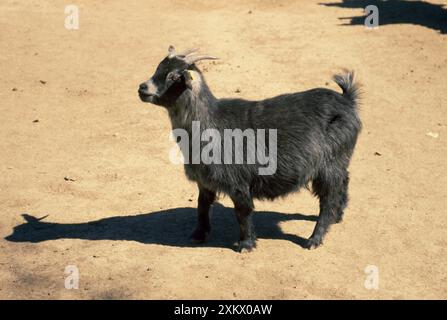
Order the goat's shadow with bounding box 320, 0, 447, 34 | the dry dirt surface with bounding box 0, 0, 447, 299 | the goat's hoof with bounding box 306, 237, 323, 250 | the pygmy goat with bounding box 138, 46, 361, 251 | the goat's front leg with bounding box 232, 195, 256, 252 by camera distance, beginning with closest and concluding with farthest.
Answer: the dry dirt surface with bounding box 0, 0, 447, 299, the pygmy goat with bounding box 138, 46, 361, 251, the goat's front leg with bounding box 232, 195, 256, 252, the goat's hoof with bounding box 306, 237, 323, 250, the goat's shadow with bounding box 320, 0, 447, 34

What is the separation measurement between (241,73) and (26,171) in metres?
5.17

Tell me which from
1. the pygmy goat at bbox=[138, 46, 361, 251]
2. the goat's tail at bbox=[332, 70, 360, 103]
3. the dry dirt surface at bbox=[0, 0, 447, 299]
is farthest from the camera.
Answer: the goat's tail at bbox=[332, 70, 360, 103]

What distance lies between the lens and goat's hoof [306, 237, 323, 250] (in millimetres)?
7719

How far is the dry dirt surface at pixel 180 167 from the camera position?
7113mm

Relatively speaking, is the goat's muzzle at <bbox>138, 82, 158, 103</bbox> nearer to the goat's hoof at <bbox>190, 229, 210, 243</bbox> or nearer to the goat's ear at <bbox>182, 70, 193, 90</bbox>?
the goat's ear at <bbox>182, 70, 193, 90</bbox>

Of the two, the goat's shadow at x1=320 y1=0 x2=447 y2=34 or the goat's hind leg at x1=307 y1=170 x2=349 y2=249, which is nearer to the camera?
the goat's hind leg at x1=307 y1=170 x2=349 y2=249

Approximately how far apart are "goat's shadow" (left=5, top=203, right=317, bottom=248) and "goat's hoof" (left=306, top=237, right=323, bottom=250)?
0.11 m

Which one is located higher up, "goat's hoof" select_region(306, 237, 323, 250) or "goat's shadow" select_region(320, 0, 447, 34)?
"goat's shadow" select_region(320, 0, 447, 34)

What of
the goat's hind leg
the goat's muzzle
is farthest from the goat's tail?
the goat's muzzle

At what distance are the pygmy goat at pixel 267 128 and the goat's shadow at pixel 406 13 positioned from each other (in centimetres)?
904

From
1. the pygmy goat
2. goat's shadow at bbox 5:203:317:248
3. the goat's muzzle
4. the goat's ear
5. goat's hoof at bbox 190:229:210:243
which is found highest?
the goat's ear

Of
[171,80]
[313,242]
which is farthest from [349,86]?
[171,80]

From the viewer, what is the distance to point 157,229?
817 cm
